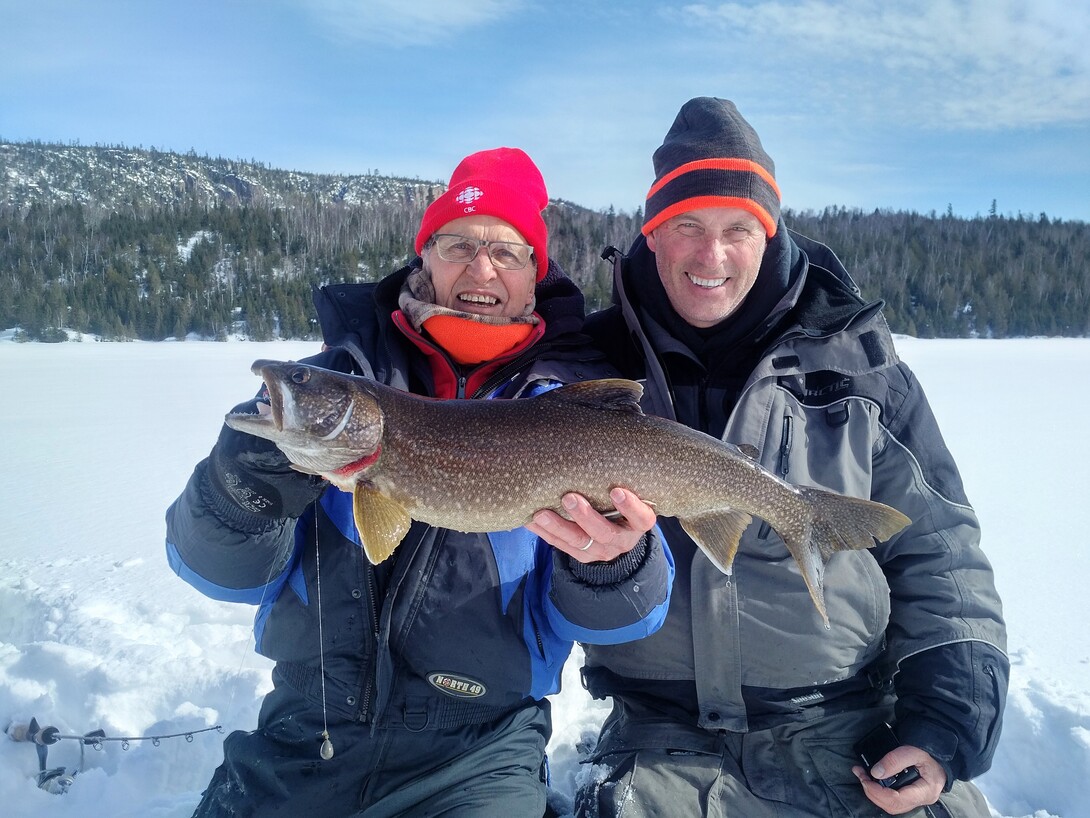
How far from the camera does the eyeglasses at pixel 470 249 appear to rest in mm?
3121

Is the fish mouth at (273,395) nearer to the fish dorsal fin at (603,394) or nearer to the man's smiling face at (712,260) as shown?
the fish dorsal fin at (603,394)

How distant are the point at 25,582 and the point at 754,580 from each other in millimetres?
5118

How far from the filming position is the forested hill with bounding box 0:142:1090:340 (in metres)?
47.4

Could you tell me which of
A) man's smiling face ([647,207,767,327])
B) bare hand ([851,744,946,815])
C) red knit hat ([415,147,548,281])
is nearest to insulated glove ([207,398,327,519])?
red knit hat ([415,147,548,281])

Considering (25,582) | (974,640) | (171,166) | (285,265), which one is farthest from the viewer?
(171,166)

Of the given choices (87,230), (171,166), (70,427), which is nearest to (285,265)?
(87,230)

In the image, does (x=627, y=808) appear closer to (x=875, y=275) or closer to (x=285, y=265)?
(x=285, y=265)

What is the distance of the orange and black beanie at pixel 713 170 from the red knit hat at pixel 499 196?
61 cm

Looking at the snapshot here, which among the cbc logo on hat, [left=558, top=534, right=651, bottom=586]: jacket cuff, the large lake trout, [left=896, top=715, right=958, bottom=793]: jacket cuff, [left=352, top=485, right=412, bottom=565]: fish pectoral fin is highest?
the cbc logo on hat

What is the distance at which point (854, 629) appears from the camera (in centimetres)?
300

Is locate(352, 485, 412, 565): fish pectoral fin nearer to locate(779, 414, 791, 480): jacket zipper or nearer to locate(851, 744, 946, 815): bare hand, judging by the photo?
locate(779, 414, 791, 480): jacket zipper

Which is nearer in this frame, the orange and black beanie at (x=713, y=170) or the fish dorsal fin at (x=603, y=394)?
the fish dorsal fin at (x=603, y=394)

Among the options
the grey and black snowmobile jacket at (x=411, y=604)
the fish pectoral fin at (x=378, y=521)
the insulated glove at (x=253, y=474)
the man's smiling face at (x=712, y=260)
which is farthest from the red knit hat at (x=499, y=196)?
the fish pectoral fin at (x=378, y=521)

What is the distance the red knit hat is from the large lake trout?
3.53 ft
